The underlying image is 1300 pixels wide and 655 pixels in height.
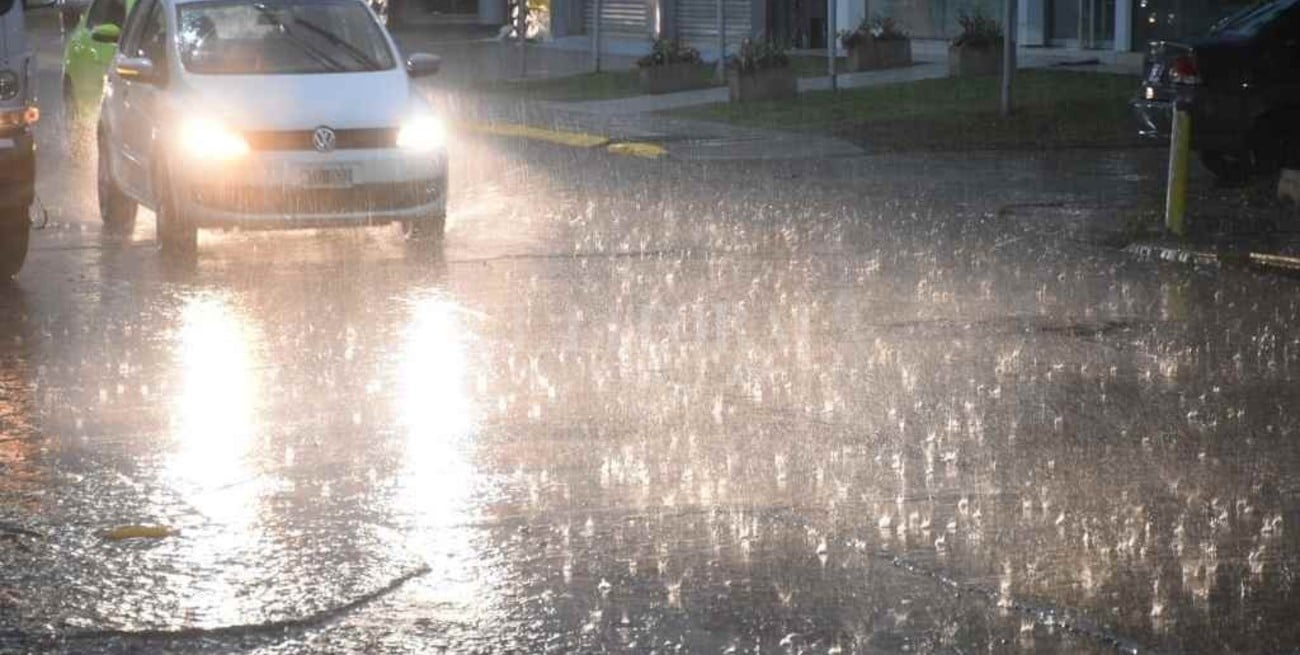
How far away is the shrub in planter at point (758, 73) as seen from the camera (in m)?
28.1

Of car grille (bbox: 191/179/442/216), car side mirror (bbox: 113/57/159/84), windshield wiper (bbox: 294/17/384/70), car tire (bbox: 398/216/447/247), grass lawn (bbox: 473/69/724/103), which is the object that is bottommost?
car tire (bbox: 398/216/447/247)

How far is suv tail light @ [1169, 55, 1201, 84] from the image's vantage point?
18.2 meters

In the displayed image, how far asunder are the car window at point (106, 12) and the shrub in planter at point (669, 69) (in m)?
7.97

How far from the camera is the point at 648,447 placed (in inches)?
352

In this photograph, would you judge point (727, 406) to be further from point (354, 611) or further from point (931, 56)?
point (931, 56)

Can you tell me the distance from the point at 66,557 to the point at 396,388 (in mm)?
2995

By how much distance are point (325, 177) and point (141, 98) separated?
1962 mm

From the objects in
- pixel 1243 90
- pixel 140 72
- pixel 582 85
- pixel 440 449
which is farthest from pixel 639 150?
pixel 440 449

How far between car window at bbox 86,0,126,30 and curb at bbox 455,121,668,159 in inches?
149

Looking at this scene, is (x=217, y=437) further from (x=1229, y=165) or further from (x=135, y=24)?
(x=1229, y=165)

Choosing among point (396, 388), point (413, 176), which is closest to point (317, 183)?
point (413, 176)

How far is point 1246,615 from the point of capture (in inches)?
261

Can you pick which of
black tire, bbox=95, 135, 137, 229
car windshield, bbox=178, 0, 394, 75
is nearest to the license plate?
car windshield, bbox=178, 0, 394, 75

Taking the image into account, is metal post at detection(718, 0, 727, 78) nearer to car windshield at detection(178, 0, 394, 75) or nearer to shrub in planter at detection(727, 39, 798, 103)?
shrub in planter at detection(727, 39, 798, 103)
